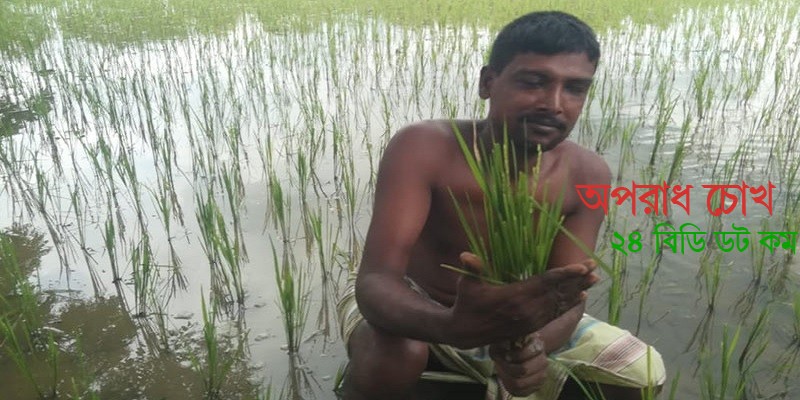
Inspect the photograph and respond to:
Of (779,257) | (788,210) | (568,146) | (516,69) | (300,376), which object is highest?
(516,69)

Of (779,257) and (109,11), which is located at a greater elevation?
(109,11)

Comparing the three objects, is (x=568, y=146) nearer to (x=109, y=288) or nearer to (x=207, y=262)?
(x=207, y=262)

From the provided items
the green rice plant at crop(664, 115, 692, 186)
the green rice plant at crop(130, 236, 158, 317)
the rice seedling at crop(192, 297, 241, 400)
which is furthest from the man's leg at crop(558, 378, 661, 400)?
the green rice plant at crop(664, 115, 692, 186)

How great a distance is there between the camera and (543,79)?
134 centimetres

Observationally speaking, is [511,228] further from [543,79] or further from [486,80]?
[486,80]

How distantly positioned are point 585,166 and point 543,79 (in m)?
0.34

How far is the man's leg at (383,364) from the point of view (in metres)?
1.34

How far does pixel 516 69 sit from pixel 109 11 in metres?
7.57

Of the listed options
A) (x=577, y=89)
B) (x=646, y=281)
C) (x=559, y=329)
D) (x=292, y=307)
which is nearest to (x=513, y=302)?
(x=559, y=329)

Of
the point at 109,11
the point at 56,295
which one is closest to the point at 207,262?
the point at 56,295

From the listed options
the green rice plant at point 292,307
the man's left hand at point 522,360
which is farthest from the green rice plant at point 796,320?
the green rice plant at point 292,307

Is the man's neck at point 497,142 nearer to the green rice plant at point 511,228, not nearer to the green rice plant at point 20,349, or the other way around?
the green rice plant at point 511,228

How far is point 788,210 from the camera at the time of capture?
228cm

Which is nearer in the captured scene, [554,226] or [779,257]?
[554,226]
